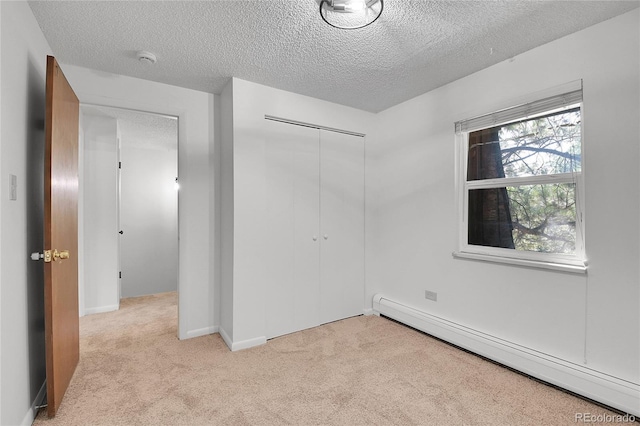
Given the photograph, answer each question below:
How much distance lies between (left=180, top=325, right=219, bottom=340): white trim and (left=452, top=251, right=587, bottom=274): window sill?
2.39 m

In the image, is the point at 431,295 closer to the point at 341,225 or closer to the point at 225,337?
the point at 341,225

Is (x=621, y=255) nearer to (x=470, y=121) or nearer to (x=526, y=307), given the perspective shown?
(x=526, y=307)

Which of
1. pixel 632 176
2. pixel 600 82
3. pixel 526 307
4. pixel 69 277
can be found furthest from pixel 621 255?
pixel 69 277

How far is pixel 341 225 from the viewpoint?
11.0ft

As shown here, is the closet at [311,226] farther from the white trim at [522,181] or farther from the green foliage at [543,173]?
the green foliage at [543,173]

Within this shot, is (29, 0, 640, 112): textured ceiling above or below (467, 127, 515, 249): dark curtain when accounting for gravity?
above

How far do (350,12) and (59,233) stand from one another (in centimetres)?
215

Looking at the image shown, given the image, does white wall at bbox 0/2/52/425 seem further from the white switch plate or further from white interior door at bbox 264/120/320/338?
white interior door at bbox 264/120/320/338

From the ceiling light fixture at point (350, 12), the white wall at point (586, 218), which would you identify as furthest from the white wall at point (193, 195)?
the white wall at point (586, 218)

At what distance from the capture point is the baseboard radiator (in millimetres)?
1784

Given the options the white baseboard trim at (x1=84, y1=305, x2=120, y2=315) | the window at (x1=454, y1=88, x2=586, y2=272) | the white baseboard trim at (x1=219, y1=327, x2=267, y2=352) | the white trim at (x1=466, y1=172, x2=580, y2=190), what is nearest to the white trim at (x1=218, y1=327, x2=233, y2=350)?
the white baseboard trim at (x1=219, y1=327, x2=267, y2=352)

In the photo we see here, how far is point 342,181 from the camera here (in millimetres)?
3367

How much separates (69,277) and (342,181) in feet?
8.12

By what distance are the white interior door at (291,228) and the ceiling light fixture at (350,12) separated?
1.30 meters
